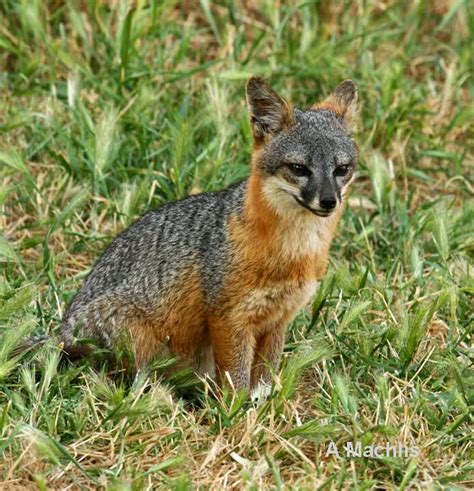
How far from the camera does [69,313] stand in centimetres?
617

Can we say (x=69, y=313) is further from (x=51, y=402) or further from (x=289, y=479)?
(x=289, y=479)

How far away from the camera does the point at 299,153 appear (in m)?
5.63

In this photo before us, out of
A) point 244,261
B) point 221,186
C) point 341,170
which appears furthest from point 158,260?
point 221,186

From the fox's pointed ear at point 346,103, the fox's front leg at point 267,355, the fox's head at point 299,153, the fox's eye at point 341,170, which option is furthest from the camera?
the fox's pointed ear at point 346,103

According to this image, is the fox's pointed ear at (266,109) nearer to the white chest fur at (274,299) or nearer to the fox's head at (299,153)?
the fox's head at (299,153)

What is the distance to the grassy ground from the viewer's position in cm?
515

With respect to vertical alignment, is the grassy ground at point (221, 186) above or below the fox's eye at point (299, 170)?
below

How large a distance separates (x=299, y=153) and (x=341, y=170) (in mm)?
254

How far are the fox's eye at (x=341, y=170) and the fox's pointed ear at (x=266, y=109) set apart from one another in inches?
14.5

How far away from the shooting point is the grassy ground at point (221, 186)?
515 cm

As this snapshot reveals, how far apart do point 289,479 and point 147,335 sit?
4.25 ft

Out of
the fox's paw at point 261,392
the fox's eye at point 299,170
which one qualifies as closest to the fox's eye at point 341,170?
the fox's eye at point 299,170

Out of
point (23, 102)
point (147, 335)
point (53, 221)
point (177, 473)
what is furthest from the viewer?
point (23, 102)

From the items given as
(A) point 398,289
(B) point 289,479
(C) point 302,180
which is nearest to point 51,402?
(B) point 289,479
